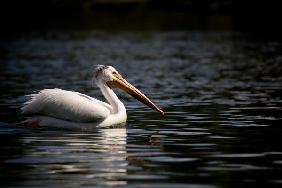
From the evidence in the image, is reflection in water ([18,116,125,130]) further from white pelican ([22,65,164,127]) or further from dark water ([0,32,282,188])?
dark water ([0,32,282,188])

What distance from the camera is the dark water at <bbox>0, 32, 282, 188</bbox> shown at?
1056 cm

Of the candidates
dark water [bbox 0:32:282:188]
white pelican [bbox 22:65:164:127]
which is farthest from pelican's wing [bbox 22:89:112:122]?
dark water [bbox 0:32:282:188]

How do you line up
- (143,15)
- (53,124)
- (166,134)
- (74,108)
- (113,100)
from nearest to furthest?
(166,134) < (74,108) < (53,124) < (113,100) < (143,15)

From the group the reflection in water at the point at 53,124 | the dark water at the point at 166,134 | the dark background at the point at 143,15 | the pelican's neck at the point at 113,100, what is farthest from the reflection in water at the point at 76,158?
the dark background at the point at 143,15

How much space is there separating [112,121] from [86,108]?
666 millimetres

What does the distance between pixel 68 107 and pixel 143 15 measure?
90.9m

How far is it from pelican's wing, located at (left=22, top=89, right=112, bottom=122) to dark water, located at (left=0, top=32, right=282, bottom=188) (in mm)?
283

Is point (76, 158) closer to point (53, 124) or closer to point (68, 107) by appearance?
point (68, 107)

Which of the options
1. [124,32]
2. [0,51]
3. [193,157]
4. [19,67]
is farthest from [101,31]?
[193,157]

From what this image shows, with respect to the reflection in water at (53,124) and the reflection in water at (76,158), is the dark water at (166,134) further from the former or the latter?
the reflection in water at (53,124)

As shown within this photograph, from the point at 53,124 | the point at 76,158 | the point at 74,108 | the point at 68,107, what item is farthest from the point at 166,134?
Answer: the point at 76,158

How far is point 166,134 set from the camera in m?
14.7

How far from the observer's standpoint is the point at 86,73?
32562 millimetres

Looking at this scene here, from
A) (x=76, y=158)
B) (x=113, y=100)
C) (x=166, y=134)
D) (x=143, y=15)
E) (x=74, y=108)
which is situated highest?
(x=143, y=15)
